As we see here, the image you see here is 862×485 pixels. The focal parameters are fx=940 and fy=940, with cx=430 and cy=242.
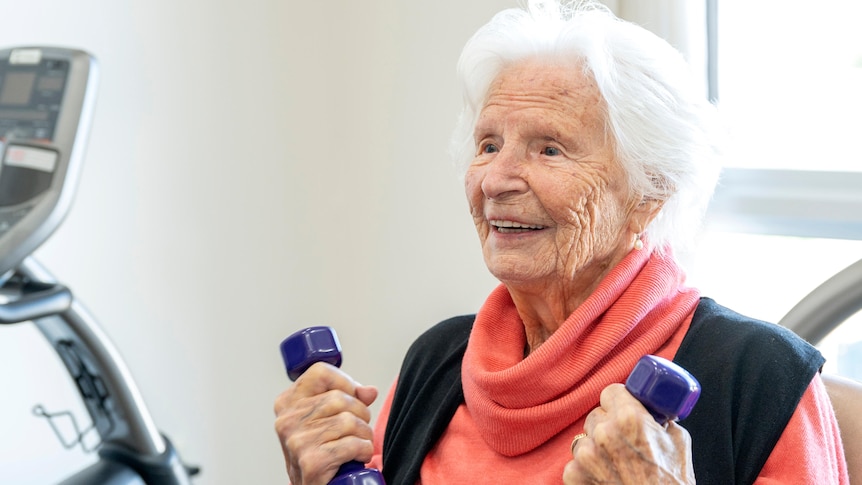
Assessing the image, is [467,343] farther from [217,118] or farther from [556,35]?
[217,118]

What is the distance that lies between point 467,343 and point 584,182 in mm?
393

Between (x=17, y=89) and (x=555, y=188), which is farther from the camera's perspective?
(x=17, y=89)

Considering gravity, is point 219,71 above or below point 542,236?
above

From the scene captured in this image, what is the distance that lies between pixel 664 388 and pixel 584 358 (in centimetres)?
34

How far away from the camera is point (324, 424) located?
1.23 m

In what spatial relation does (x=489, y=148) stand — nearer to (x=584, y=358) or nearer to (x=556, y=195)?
(x=556, y=195)

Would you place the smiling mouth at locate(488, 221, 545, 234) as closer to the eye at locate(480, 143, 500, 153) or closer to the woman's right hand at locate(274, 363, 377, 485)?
the eye at locate(480, 143, 500, 153)

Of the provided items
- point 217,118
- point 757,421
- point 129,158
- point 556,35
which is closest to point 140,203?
point 129,158

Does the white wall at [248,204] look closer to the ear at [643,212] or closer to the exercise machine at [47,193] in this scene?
the exercise machine at [47,193]

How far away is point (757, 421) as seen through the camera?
1177mm

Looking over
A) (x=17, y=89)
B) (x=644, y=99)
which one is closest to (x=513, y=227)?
(x=644, y=99)

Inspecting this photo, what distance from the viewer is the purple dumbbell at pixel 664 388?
37.3 inches

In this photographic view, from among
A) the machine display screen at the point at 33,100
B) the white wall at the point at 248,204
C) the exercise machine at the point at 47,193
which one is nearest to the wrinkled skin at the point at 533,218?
the exercise machine at the point at 47,193

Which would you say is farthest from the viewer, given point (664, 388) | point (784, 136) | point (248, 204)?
point (248, 204)
